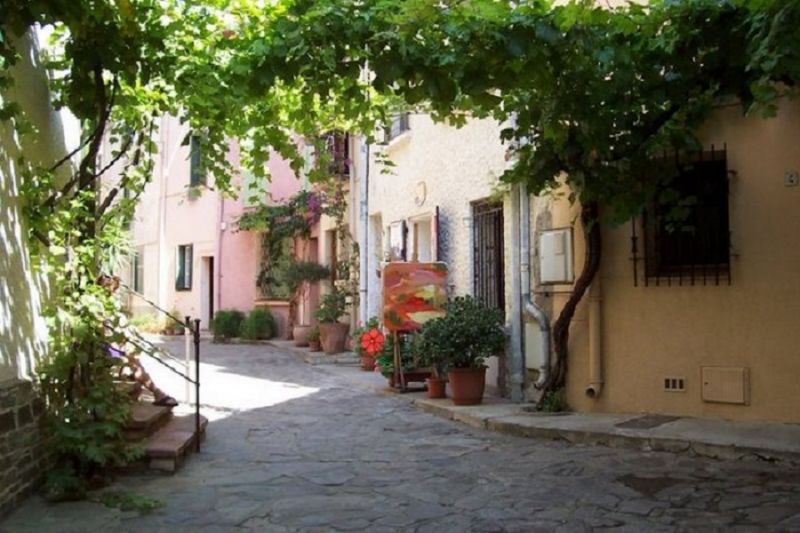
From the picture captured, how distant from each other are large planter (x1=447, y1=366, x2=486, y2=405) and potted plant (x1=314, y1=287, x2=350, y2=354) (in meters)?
7.17

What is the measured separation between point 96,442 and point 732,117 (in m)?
6.25

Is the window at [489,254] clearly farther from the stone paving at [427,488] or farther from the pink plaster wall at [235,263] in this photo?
the pink plaster wall at [235,263]

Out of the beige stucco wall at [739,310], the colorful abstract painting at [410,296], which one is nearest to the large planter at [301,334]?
the colorful abstract painting at [410,296]

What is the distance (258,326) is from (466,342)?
1205 cm

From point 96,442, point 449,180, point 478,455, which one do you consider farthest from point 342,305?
point 96,442

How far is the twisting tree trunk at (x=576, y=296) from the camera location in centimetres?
870

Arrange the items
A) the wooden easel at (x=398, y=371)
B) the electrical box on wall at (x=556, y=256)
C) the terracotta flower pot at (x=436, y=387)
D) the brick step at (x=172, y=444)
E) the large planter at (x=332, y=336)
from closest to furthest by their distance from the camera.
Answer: the brick step at (x=172, y=444) < the electrical box on wall at (x=556, y=256) < the terracotta flower pot at (x=436, y=387) < the wooden easel at (x=398, y=371) < the large planter at (x=332, y=336)

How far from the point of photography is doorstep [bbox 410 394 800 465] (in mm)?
6754

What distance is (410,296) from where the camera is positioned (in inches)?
442

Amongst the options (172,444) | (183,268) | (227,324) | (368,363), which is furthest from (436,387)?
(183,268)

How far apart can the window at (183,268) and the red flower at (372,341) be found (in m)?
13.1

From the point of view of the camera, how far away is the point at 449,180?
1231 cm

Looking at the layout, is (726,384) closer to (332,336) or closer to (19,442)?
(19,442)

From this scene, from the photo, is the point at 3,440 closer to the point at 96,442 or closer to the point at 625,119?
the point at 96,442
